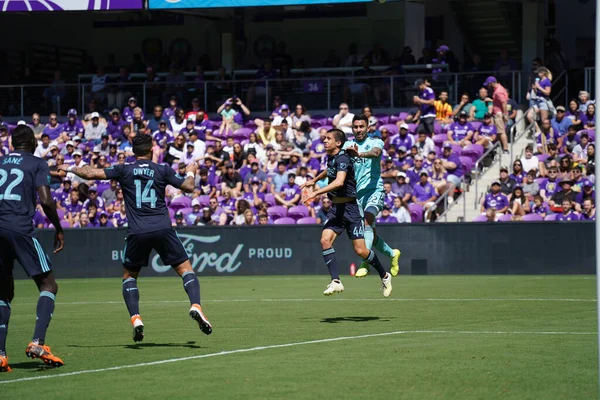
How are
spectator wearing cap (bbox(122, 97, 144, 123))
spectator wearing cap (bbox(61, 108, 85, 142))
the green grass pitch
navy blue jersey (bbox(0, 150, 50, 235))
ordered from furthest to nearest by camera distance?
1. spectator wearing cap (bbox(61, 108, 85, 142))
2. spectator wearing cap (bbox(122, 97, 144, 123))
3. navy blue jersey (bbox(0, 150, 50, 235))
4. the green grass pitch

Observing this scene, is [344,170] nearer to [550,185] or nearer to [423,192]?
[550,185]

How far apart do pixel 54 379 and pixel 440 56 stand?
24576 mm

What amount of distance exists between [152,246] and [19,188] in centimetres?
199

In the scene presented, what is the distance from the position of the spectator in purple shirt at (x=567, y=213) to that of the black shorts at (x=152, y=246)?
14748 millimetres

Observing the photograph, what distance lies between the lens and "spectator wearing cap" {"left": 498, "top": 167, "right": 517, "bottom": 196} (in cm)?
2539

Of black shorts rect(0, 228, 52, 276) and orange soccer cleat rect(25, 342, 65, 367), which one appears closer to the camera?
orange soccer cleat rect(25, 342, 65, 367)

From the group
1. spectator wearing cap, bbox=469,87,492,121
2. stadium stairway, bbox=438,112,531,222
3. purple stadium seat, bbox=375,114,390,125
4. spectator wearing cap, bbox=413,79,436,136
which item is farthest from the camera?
purple stadium seat, bbox=375,114,390,125

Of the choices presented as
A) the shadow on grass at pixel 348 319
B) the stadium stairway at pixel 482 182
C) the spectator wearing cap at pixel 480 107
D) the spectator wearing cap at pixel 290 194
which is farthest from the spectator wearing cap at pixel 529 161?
the shadow on grass at pixel 348 319

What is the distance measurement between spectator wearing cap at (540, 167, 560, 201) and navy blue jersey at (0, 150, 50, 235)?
1710 centimetres

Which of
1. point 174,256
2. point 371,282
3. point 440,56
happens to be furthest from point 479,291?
point 440,56

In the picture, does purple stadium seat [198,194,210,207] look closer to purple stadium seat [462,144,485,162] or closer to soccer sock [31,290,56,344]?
purple stadium seat [462,144,485,162]

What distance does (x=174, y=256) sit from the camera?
36.9 feet

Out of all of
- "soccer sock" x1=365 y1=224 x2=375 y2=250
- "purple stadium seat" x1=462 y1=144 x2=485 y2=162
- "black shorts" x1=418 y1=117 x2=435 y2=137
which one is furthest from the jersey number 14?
"black shorts" x1=418 y1=117 x2=435 y2=137

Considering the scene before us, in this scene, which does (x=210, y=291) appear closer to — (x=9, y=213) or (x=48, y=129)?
(x=9, y=213)
